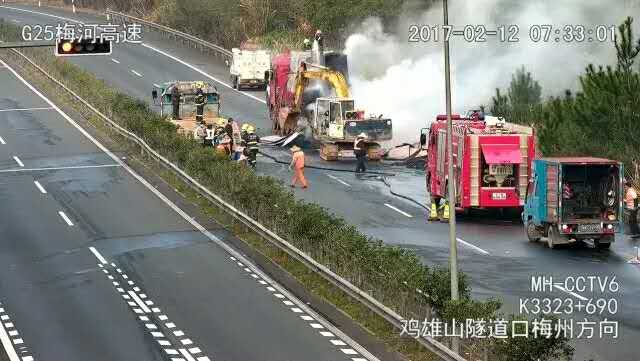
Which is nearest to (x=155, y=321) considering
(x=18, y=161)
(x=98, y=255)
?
(x=98, y=255)

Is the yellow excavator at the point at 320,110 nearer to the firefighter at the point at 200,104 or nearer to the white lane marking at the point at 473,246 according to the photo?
the firefighter at the point at 200,104

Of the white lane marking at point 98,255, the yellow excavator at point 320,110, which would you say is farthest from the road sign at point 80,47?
the yellow excavator at point 320,110

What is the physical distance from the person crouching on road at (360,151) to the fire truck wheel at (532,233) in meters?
12.9

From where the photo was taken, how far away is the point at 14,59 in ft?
284

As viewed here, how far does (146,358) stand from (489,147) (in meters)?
17.8

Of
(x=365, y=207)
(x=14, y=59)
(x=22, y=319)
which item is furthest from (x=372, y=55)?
(x=22, y=319)

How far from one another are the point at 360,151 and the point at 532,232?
13384mm

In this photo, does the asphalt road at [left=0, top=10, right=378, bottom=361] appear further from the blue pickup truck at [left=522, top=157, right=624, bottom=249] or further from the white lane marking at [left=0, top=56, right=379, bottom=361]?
the blue pickup truck at [left=522, top=157, right=624, bottom=249]

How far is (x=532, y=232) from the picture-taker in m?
37.4

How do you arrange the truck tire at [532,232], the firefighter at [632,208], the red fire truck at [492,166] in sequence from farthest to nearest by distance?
the red fire truck at [492,166] < the firefighter at [632,208] < the truck tire at [532,232]

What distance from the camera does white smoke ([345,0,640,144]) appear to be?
6069 centimetres

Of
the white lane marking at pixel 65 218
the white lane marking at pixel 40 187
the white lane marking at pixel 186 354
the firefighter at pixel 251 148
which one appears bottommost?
the white lane marking at pixel 186 354

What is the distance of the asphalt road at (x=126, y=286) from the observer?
2633 cm

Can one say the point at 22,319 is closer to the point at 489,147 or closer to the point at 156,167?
the point at 489,147
